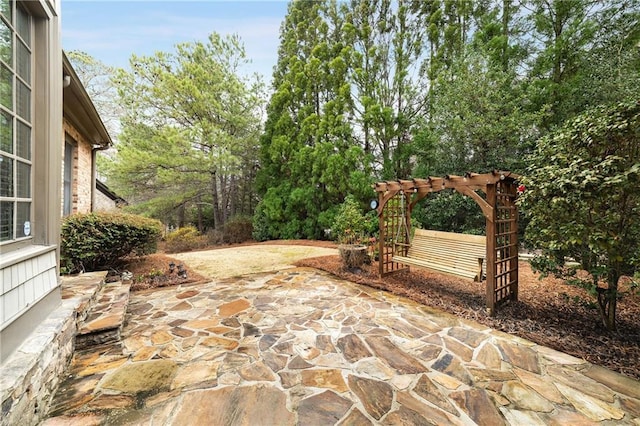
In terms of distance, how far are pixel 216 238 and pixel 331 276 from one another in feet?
21.8

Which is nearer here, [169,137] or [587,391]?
[587,391]

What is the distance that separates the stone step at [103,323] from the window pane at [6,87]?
75.7 inches

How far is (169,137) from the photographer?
27.5ft

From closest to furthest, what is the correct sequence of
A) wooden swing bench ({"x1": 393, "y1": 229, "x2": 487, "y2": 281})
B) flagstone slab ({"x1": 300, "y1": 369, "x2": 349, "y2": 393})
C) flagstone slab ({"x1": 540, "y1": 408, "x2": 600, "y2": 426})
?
flagstone slab ({"x1": 540, "y1": 408, "x2": 600, "y2": 426}), flagstone slab ({"x1": 300, "y1": 369, "x2": 349, "y2": 393}), wooden swing bench ({"x1": 393, "y1": 229, "x2": 487, "y2": 281})

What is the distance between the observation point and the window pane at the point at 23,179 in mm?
1839

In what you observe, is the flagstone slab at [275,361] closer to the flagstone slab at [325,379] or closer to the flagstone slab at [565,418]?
the flagstone slab at [325,379]

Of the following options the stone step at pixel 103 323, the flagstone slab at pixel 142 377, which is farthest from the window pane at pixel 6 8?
the flagstone slab at pixel 142 377

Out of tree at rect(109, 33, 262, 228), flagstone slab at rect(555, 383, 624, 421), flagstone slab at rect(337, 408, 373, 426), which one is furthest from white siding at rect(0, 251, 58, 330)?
tree at rect(109, 33, 262, 228)

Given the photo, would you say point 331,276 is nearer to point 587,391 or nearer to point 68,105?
point 587,391

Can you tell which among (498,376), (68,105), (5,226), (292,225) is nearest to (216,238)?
(292,225)

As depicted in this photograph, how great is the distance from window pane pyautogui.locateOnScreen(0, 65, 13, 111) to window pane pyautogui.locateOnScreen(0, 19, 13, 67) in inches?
2.6

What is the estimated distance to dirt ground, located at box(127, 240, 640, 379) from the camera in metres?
2.46

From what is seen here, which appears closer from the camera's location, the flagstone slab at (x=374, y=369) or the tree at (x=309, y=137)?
the flagstone slab at (x=374, y=369)

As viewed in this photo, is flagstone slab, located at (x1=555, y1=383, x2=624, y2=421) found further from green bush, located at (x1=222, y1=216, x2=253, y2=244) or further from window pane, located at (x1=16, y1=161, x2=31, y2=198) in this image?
green bush, located at (x1=222, y1=216, x2=253, y2=244)
